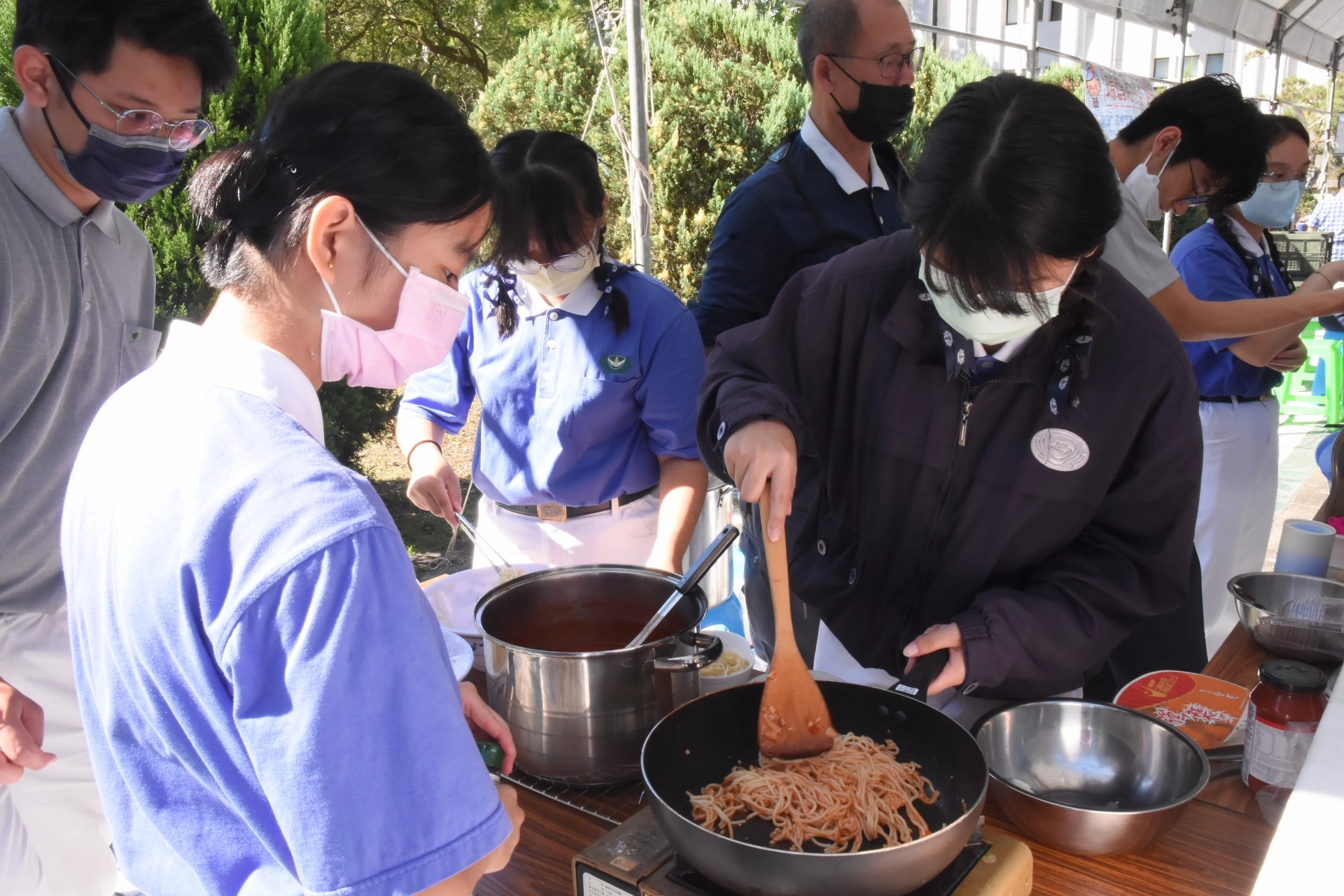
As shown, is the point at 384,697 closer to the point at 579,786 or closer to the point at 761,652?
the point at 579,786

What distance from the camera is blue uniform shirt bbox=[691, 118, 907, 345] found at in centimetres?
267

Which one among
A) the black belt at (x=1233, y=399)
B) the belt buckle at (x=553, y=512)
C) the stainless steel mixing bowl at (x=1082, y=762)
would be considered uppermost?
the black belt at (x=1233, y=399)

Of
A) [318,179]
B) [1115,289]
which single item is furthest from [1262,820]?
[318,179]

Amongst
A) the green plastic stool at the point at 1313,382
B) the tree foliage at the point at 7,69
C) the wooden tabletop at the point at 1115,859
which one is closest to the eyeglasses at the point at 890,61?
the wooden tabletop at the point at 1115,859

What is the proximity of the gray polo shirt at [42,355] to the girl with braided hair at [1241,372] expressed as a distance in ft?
11.7

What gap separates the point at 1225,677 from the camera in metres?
2.10

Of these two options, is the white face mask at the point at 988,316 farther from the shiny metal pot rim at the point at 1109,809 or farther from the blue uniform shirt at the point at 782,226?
the blue uniform shirt at the point at 782,226

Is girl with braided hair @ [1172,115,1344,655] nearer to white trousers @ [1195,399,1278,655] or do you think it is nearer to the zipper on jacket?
white trousers @ [1195,399,1278,655]

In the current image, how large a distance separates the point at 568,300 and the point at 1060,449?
1.39 meters

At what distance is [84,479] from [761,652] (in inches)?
85.4

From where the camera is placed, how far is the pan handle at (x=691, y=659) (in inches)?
55.4

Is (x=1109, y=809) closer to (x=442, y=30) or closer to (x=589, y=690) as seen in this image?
(x=589, y=690)

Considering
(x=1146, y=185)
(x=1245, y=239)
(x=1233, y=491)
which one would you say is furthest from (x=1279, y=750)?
(x=1245, y=239)

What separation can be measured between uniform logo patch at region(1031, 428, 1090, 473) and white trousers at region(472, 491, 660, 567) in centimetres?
124
